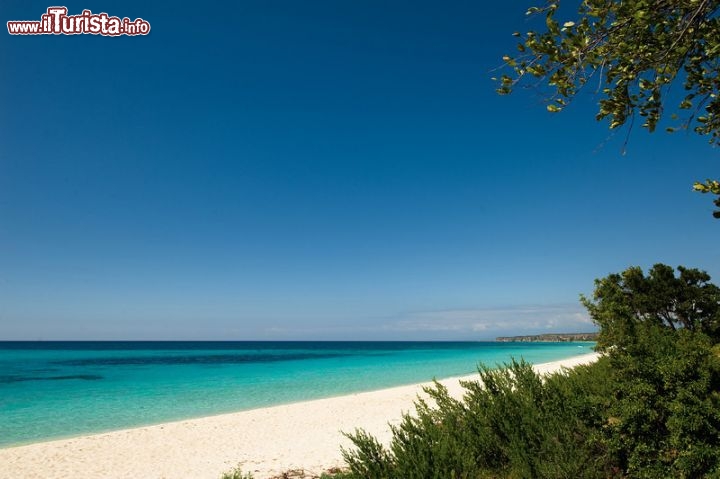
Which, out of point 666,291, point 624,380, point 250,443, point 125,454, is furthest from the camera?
point 666,291

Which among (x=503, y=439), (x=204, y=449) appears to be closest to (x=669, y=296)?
(x=503, y=439)

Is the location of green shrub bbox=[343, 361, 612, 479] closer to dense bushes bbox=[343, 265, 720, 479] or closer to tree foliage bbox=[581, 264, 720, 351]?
dense bushes bbox=[343, 265, 720, 479]

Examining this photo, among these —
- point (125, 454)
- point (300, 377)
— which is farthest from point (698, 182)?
point (300, 377)

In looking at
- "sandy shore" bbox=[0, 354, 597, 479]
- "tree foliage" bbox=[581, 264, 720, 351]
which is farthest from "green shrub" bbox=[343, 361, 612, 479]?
"tree foliage" bbox=[581, 264, 720, 351]

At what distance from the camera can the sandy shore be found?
1066cm

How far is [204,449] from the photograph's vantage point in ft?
41.5

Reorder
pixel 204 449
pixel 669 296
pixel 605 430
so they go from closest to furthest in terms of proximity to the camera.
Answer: pixel 605 430 → pixel 204 449 → pixel 669 296

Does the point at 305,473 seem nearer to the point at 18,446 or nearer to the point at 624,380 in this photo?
the point at 624,380

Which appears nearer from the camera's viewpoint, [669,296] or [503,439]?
[503,439]

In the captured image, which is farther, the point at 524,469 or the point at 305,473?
the point at 305,473

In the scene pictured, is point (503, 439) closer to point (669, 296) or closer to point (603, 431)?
point (603, 431)

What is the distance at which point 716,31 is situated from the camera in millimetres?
4523

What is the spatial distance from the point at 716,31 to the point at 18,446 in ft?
68.9

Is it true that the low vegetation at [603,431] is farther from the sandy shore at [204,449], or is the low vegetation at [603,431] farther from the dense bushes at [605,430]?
the sandy shore at [204,449]
